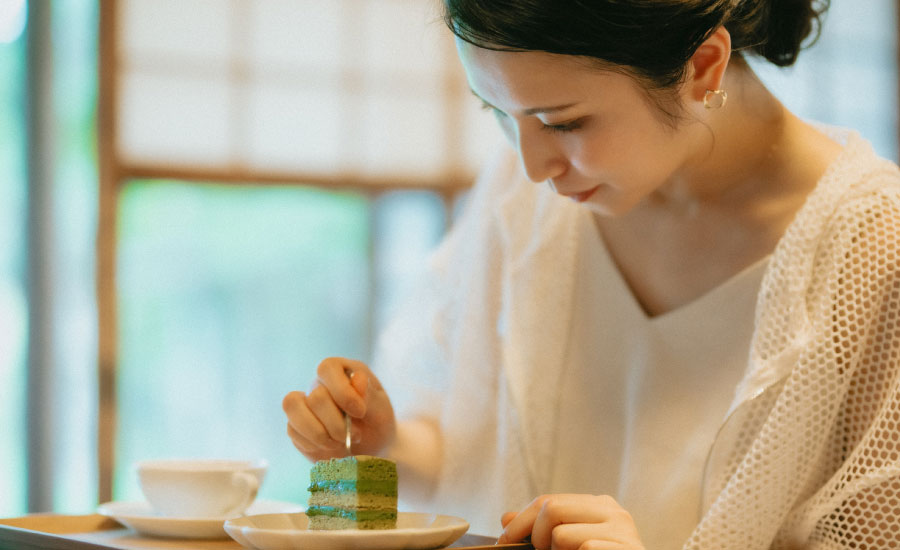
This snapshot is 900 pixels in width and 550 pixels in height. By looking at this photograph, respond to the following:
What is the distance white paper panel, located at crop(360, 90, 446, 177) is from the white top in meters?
2.50

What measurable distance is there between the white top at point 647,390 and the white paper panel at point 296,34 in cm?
259

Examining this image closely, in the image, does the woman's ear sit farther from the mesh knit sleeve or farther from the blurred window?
the blurred window

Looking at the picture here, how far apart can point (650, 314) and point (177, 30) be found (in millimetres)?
2734

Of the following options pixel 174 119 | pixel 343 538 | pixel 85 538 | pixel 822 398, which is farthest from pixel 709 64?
pixel 174 119

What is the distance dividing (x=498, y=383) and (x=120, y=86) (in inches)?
97.1

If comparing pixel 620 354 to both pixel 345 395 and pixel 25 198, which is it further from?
pixel 25 198

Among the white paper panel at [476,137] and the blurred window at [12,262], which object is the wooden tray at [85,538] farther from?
the white paper panel at [476,137]

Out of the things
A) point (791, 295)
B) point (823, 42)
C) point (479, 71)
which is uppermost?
point (823, 42)

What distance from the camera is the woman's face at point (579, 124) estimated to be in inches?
41.4

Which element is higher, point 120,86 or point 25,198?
point 120,86

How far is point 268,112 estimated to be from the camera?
382 cm

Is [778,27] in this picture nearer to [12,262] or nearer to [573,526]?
[573,526]

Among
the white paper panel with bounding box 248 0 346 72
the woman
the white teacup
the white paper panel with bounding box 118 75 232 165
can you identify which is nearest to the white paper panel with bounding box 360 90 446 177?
the white paper panel with bounding box 248 0 346 72

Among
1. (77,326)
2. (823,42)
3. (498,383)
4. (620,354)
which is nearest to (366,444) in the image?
(498,383)
